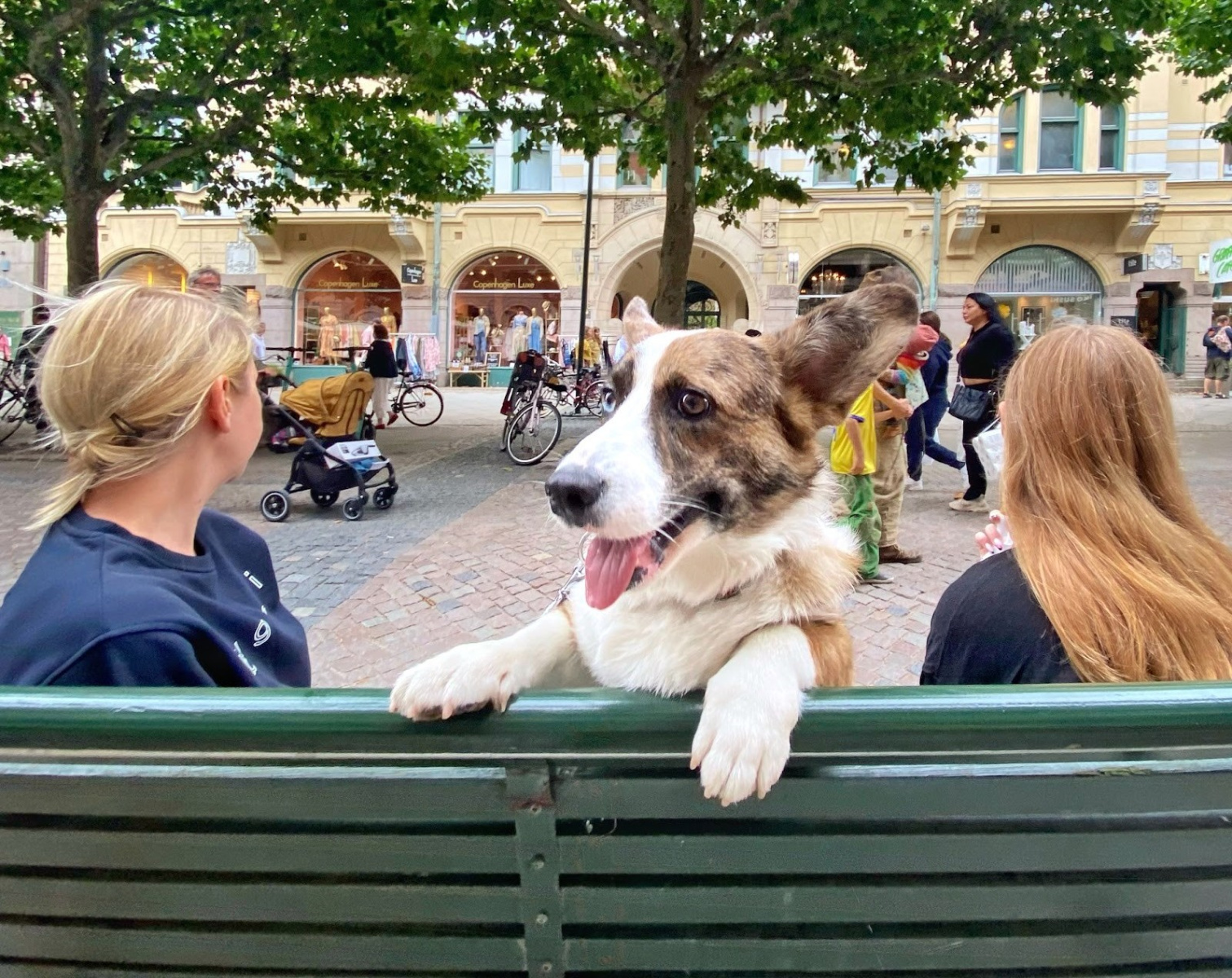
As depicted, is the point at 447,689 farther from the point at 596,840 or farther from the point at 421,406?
the point at 421,406

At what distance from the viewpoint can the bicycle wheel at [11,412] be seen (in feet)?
38.2

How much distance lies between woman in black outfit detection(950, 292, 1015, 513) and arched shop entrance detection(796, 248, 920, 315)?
635 inches

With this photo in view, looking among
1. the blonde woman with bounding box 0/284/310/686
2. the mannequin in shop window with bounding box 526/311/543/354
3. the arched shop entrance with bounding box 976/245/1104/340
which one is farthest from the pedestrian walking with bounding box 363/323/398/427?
the arched shop entrance with bounding box 976/245/1104/340

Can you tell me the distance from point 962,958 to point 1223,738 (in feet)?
1.49

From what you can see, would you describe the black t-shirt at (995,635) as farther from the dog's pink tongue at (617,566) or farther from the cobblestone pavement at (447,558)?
the cobblestone pavement at (447,558)

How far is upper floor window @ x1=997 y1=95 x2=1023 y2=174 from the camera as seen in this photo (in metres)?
22.2

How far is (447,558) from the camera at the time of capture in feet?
19.9

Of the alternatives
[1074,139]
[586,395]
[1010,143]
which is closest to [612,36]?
[586,395]

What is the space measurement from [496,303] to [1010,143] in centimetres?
1482

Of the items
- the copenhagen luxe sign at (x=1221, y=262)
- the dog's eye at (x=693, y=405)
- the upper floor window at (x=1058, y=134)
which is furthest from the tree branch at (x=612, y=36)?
the copenhagen luxe sign at (x=1221, y=262)

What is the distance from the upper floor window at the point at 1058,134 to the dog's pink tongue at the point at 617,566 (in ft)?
82.1

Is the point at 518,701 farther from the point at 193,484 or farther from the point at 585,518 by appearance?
the point at 193,484

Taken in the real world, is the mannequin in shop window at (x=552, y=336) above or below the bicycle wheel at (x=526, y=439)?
above

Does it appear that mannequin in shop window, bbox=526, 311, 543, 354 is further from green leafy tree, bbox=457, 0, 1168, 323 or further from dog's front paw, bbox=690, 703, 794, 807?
dog's front paw, bbox=690, 703, 794, 807
